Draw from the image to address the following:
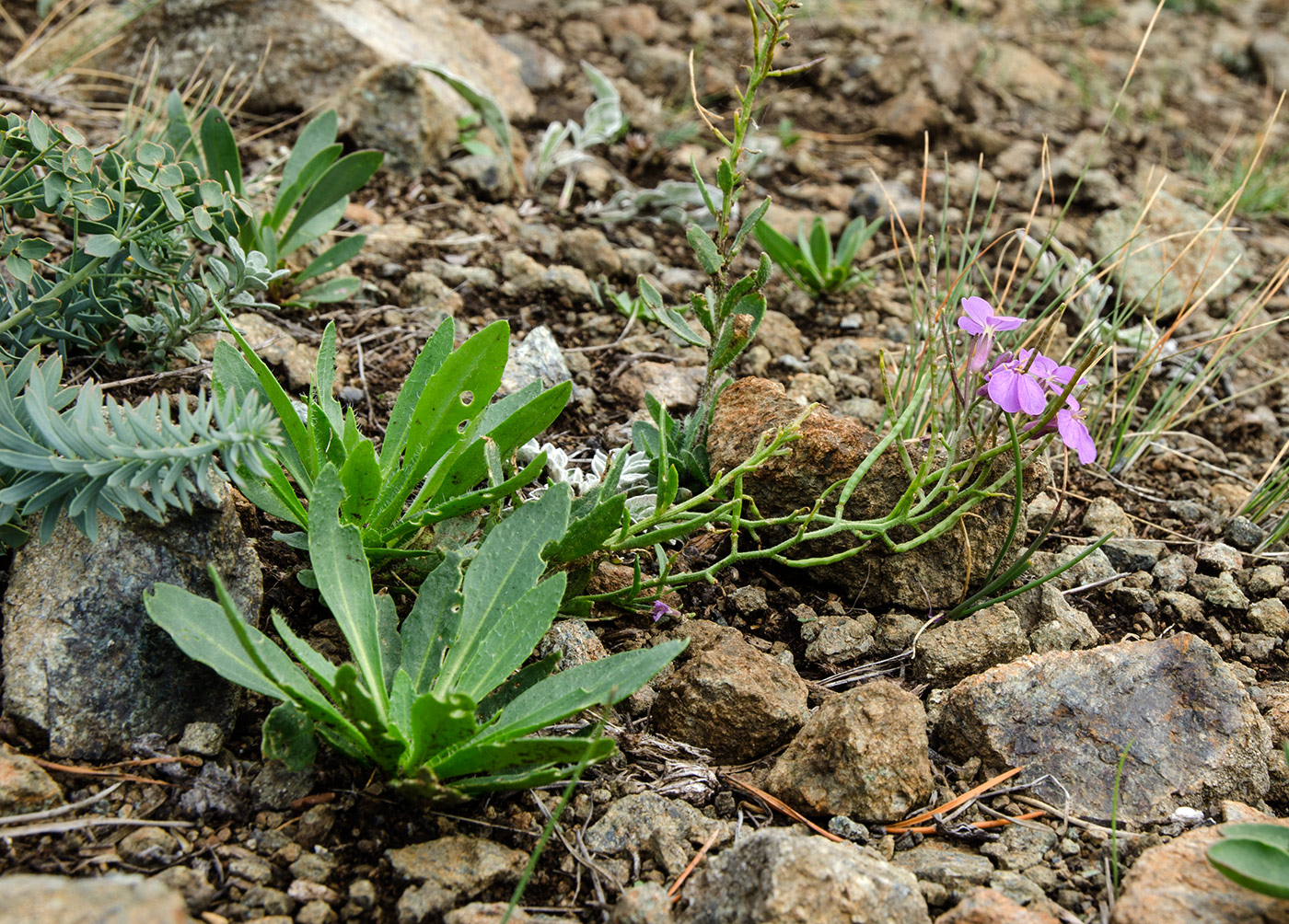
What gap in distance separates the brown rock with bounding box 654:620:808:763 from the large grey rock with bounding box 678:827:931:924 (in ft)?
1.16

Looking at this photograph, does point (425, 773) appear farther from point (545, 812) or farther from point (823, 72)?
point (823, 72)

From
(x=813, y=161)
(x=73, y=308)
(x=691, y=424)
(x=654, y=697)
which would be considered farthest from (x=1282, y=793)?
(x=813, y=161)

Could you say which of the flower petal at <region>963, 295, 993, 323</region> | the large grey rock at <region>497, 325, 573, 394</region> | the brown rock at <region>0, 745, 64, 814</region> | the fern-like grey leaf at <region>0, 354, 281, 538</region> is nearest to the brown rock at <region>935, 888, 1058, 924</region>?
the flower petal at <region>963, 295, 993, 323</region>

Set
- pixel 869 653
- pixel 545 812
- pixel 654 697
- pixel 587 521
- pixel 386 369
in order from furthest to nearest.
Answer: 1. pixel 386 369
2. pixel 869 653
3. pixel 654 697
4. pixel 587 521
5. pixel 545 812

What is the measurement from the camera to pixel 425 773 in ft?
5.39

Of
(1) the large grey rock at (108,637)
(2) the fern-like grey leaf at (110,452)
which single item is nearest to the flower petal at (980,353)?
(2) the fern-like grey leaf at (110,452)

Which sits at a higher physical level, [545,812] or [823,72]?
[823,72]

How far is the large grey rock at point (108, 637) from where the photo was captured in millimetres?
1779

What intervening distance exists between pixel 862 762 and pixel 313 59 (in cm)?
360

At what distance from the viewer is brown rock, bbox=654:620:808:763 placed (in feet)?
6.69

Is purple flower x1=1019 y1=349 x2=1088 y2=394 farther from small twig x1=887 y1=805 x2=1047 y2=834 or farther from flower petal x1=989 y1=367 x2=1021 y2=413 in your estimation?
→ small twig x1=887 y1=805 x2=1047 y2=834

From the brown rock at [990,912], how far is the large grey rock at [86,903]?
1.19 meters

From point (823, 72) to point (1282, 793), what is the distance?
4.27 m

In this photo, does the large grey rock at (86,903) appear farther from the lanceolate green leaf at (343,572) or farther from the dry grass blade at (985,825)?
the dry grass blade at (985,825)
